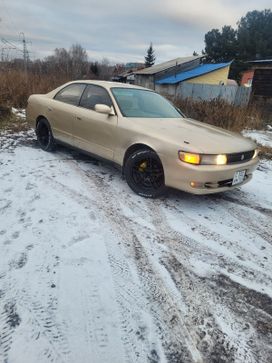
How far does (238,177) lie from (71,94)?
319 cm

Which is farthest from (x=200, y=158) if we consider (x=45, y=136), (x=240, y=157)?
(x=45, y=136)

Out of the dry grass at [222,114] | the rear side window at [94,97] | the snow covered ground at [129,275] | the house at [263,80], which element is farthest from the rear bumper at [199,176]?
the house at [263,80]

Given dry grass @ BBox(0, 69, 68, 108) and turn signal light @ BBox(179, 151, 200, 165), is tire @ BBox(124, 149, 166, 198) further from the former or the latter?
dry grass @ BBox(0, 69, 68, 108)

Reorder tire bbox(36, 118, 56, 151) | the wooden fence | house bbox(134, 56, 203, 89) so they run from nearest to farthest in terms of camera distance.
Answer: tire bbox(36, 118, 56, 151) → the wooden fence → house bbox(134, 56, 203, 89)

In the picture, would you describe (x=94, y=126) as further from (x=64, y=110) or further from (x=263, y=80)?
(x=263, y=80)

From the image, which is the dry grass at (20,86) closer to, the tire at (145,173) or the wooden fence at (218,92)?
the wooden fence at (218,92)

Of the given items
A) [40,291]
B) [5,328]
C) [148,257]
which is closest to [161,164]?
[148,257]

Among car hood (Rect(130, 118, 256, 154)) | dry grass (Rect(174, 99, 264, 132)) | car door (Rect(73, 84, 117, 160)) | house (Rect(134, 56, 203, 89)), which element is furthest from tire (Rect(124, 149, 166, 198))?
house (Rect(134, 56, 203, 89))

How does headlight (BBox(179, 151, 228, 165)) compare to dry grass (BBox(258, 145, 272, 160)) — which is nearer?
headlight (BBox(179, 151, 228, 165))

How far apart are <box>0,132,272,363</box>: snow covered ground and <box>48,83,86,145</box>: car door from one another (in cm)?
119

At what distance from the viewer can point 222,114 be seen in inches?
378

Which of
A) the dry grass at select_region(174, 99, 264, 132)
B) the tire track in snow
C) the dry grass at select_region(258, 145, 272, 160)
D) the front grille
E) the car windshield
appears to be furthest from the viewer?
the dry grass at select_region(174, 99, 264, 132)

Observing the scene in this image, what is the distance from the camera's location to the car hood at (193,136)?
12.0 ft

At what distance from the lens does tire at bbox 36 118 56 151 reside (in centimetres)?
571
